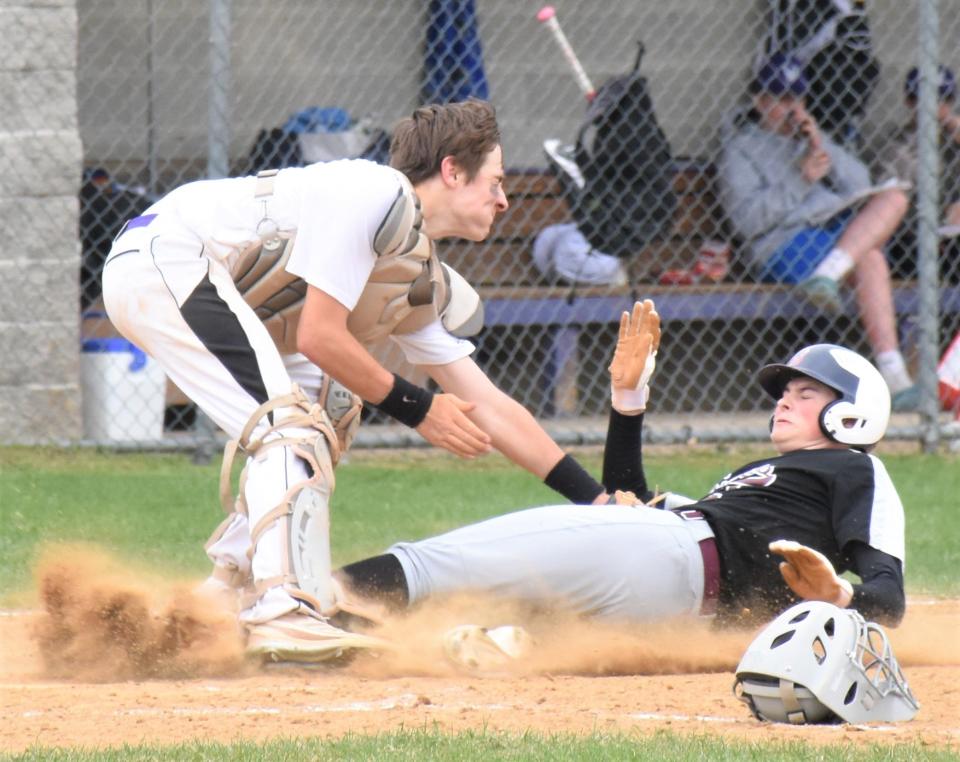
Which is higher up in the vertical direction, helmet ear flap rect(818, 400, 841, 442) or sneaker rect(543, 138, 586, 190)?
helmet ear flap rect(818, 400, 841, 442)

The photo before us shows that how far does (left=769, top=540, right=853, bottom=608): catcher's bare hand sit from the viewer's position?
12.6ft

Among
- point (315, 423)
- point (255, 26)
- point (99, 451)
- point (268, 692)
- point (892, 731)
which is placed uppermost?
point (892, 731)

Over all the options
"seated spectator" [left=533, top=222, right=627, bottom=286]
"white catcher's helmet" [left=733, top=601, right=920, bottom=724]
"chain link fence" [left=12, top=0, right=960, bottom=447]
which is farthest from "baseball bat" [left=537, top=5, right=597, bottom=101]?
"white catcher's helmet" [left=733, top=601, right=920, bottom=724]

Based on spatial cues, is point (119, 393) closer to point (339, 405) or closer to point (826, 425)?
point (339, 405)

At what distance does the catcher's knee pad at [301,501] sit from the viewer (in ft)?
13.7

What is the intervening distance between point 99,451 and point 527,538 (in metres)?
4.75

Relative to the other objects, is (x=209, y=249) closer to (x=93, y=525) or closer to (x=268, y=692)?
(x=268, y=692)

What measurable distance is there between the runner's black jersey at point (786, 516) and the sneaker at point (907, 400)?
5.21 metres

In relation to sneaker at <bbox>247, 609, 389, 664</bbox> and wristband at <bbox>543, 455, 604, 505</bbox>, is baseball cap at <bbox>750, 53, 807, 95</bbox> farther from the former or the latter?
sneaker at <bbox>247, 609, 389, 664</bbox>

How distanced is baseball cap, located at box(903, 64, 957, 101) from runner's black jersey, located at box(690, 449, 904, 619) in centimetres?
597

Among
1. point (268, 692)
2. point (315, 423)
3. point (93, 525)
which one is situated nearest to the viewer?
point (268, 692)

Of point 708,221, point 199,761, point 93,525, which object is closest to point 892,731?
point 199,761

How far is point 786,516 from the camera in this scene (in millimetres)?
4492

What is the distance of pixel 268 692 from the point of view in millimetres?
3910
